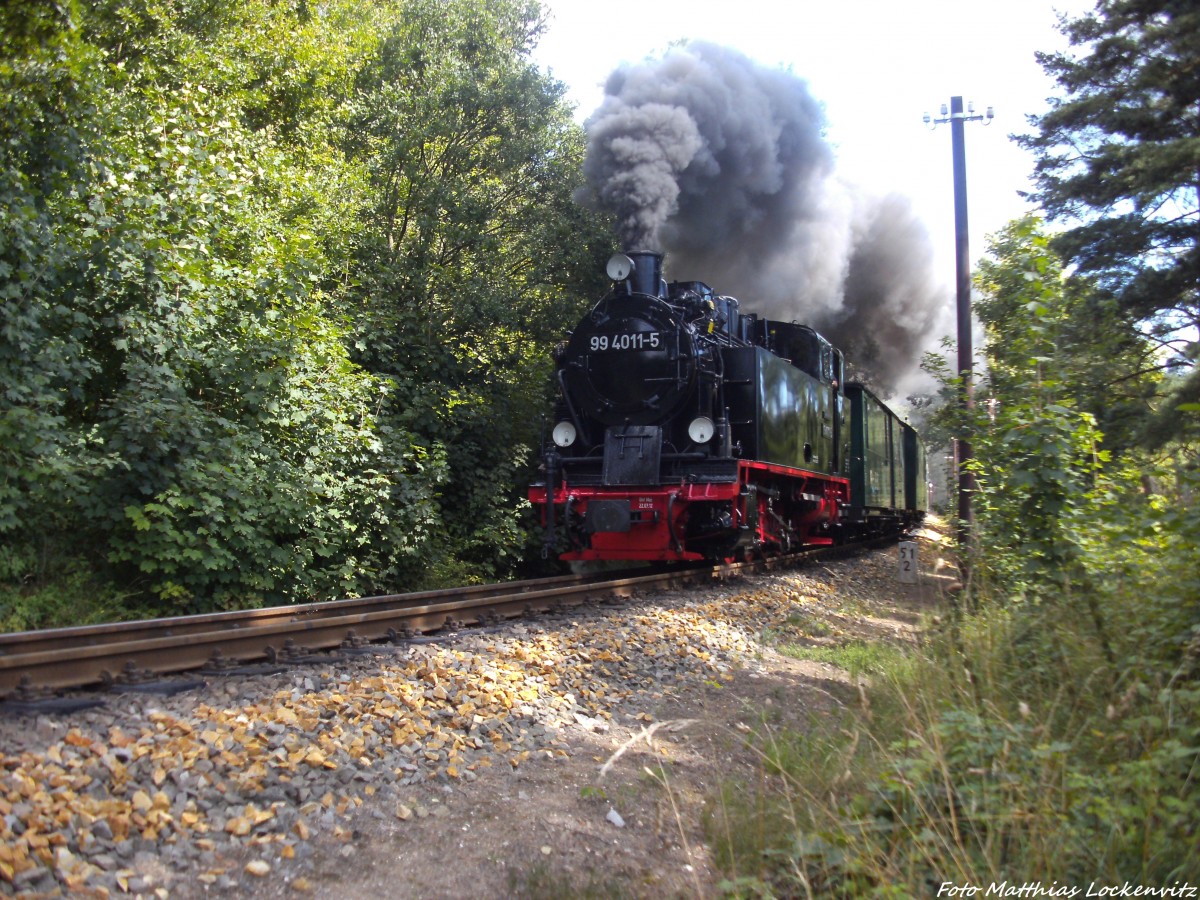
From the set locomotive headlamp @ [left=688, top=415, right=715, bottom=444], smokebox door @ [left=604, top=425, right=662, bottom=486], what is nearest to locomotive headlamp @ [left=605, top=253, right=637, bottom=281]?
smokebox door @ [left=604, top=425, right=662, bottom=486]

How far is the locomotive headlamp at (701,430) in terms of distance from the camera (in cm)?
995

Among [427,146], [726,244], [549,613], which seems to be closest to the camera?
[549,613]

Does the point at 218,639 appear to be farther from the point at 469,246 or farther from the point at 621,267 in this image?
the point at 469,246

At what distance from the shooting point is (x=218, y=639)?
5.12 metres

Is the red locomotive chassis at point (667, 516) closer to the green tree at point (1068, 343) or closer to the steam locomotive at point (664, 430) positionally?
the steam locomotive at point (664, 430)

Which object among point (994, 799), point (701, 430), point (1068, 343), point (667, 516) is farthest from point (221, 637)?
point (1068, 343)

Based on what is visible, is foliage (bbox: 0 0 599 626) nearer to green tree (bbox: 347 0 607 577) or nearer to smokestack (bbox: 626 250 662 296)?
green tree (bbox: 347 0 607 577)

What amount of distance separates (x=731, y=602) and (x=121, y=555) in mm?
5688

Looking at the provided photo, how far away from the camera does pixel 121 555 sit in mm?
7184

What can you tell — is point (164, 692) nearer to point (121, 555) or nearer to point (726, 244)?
point (121, 555)

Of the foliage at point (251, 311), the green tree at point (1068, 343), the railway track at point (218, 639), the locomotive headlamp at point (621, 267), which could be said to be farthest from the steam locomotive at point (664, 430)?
the green tree at point (1068, 343)

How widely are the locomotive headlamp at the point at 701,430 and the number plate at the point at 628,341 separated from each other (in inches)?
39.7

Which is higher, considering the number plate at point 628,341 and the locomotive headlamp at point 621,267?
the locomotive headlamp at point 621,267

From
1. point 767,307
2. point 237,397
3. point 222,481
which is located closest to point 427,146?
point 767,307
